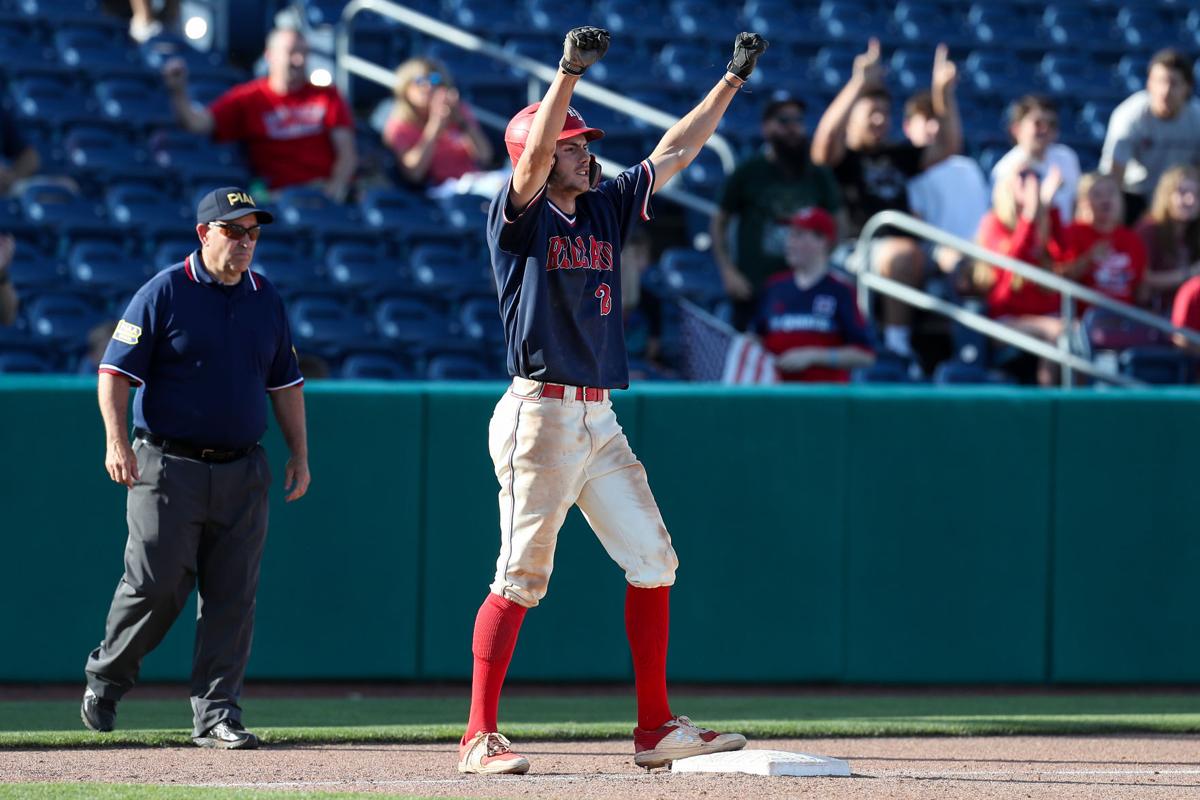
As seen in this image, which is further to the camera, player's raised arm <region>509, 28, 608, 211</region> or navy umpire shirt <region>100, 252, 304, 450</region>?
navy umpire shirt <region>100, 252, 304, 450</region>

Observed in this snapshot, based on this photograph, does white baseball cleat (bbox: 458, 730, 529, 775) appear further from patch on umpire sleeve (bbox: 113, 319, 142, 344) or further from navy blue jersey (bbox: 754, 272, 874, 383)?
navy blue jersey (bbox: 754, 272, 874, 383)

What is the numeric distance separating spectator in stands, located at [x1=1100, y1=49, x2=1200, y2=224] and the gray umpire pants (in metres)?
7.30

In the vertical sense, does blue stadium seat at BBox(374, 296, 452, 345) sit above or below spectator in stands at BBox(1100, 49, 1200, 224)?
below

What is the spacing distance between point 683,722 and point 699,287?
5.03 meters

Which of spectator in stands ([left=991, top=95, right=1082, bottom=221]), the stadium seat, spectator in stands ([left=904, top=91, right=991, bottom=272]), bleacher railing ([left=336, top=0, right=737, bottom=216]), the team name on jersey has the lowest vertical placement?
the stadium seat

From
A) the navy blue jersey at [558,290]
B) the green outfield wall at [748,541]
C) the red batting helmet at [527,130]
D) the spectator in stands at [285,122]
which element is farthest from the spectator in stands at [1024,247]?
the red batting helmet at [527,130]

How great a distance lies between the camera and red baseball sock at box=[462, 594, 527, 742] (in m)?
5.10

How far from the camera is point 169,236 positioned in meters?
9.27

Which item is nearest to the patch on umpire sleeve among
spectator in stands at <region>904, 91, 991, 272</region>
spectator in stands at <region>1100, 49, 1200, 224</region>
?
spectator in stands at <region>904, 91, 991, 272</region>

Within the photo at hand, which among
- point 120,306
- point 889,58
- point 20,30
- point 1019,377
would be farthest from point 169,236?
point 889,58

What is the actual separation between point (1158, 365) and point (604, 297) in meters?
5.02

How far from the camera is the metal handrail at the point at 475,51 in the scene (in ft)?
35.3

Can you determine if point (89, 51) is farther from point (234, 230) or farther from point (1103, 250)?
point (1103, 250)

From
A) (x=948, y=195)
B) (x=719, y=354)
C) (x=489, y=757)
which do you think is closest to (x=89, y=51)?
(x=719, y=354)
